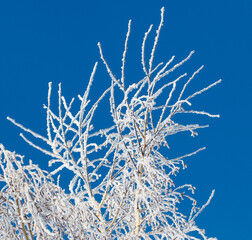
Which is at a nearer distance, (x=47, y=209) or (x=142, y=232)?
(x=47, y=209)

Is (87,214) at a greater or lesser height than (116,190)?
lesser

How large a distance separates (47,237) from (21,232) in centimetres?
29

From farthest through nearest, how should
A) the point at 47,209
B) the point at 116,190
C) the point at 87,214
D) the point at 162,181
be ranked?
the point at 116,190, the point at 87,214, the point at 162,181, the point at 47,209

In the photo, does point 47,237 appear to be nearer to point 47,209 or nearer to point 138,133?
point 47,209

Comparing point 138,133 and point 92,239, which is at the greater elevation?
point 138,133

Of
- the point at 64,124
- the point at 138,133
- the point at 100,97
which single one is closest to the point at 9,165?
the point at 64,124

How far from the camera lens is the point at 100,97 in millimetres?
4414

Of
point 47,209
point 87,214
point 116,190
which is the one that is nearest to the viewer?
point 47,209

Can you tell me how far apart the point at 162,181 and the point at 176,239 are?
899mm

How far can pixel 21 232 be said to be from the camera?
13.5 ft

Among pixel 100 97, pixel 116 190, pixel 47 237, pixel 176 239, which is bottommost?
pixel 176 239

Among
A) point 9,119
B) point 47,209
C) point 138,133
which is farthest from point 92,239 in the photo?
point 9,119

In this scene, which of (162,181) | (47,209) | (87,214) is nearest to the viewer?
(47,209)

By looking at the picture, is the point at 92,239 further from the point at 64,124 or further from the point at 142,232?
the point at 64,124
